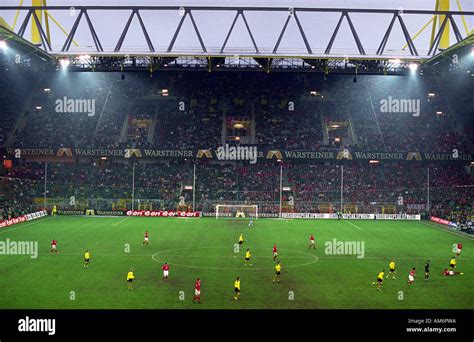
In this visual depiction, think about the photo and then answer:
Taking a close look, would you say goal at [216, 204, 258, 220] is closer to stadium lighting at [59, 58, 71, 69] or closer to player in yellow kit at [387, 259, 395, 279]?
stadium lighting at [59, 58, 71, 69]

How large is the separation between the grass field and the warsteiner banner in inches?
716

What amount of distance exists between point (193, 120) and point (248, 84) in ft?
37.2

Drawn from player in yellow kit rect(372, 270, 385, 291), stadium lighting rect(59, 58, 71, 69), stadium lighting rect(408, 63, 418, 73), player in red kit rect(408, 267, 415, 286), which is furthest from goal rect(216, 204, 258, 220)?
player in yellow kit rect(372, 270, 385, 291)

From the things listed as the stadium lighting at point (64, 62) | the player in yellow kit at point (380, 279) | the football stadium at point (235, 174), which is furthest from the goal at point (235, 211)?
the player in yellow kit at point (380, 279)

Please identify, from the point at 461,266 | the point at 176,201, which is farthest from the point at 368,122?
the point at 461,266

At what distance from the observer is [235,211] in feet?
207

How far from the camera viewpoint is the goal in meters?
62.2

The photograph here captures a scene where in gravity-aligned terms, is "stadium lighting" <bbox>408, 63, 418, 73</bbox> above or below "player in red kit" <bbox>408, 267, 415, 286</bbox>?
above

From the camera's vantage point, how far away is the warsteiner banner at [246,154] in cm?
6731

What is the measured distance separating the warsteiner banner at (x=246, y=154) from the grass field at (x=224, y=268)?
59.6 ft

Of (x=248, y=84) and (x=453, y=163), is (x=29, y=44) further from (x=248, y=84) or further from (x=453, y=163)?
(x=453, y=163)

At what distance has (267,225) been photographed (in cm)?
5391

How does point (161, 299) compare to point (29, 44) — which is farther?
point (29, 44)
